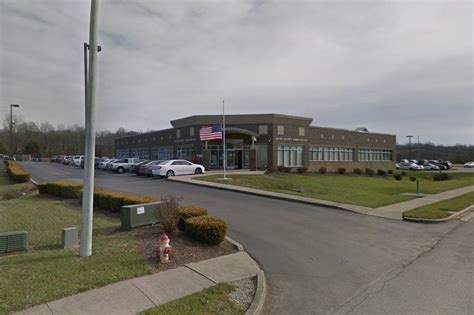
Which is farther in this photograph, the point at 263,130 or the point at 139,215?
the point at 263,130

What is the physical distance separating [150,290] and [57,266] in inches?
78.5

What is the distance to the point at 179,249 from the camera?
21.4 ft

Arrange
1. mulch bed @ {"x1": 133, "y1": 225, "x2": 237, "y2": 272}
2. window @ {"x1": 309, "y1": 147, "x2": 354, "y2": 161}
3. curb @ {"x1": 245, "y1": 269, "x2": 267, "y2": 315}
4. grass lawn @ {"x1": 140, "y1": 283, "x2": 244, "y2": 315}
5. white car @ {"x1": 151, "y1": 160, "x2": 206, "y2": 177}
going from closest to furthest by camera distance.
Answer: grass lawn @ {"x1": 140, "y1": 283, "x2": 244, "y2": 315}, curb @ {"x1": 245, "y1": 269, "x2": 267, "y2": 315}, mulch bed @ {"x1": 133, "y1": 225, "x2": 237, "y2": 272}, white car @ {"x1": 151, "y1": 160, "x2": 206, "y2": 177}, window @ {"x1": 309, "y1": 147, "x2": 354, "y2": 161}

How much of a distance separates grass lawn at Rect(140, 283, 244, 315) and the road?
60cm

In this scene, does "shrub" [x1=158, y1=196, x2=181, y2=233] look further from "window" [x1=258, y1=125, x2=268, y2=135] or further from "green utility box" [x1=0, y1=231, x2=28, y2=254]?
"window" [x1=258, y1=125, x2=268, y2=135]

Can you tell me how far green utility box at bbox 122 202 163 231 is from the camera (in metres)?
8.07

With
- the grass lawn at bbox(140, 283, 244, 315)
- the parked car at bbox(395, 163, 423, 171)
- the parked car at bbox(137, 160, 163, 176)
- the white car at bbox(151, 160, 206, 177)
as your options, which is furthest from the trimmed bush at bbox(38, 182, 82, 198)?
the parked car at bbox(395, 163, 423, 171)

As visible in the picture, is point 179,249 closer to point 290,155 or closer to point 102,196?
point 102,196

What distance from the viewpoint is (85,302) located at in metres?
4.17

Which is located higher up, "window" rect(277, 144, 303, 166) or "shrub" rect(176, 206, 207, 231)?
"window" rect(277, 144, 303, 166)

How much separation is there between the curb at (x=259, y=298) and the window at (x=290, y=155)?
33.0 m

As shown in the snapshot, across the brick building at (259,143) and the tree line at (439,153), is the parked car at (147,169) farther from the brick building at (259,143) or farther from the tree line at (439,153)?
the tree line at (439,153)

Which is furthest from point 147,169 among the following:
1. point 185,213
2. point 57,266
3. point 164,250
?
point 164,250

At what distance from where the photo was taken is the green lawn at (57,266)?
437cm
